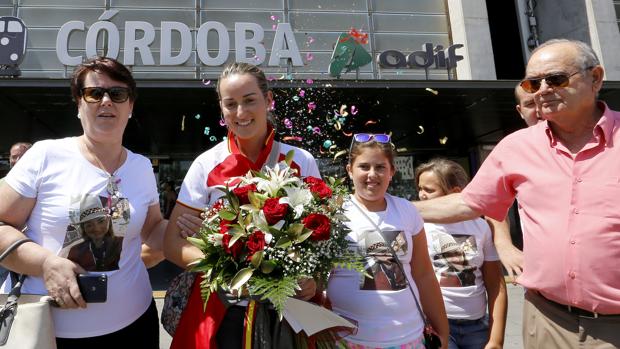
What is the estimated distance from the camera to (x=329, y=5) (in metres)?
13.5

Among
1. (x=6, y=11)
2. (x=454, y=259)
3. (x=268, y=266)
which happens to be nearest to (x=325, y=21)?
(x=6, y=11)

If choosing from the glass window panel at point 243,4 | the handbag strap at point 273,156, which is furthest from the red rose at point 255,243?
the glass window panel at point 243,4

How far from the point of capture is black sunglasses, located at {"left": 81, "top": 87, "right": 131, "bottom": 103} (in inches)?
79.0

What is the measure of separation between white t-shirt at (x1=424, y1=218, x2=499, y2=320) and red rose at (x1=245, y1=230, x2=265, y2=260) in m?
1.60

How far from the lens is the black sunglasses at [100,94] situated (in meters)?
2.01

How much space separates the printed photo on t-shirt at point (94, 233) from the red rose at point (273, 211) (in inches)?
30.2

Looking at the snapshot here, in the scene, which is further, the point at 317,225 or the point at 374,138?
the point at 374,138

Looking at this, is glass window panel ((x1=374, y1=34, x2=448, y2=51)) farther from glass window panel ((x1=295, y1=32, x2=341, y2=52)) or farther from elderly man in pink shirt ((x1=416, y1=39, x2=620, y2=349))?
elderly man in pink shirt ((x1=416, y1=39, x2=620, y2=349))

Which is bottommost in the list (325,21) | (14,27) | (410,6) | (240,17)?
(14,27)

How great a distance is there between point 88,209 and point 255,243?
82 centimetres

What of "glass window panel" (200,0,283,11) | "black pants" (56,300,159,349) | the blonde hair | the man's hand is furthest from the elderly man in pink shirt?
"glass window panel" (200,0,283,11)

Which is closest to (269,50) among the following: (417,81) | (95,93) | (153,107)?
(153,107)

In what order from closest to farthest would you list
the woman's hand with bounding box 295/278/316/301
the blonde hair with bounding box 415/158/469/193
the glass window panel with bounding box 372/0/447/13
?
1. the woman's hand with bounding box 295/278/316/301
2. the blonde hair with bounding box 415/158/469/193
3. the glass window panel with bounding box 372/0/447/13

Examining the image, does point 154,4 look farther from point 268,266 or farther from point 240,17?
point 268,266
